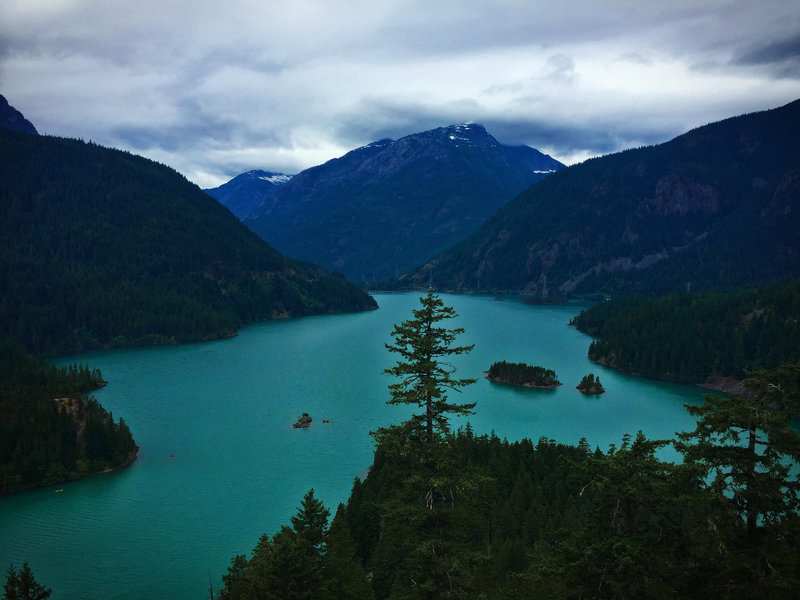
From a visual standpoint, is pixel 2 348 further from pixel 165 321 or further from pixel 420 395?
pixel 420 395

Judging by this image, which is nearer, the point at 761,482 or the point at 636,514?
the point at 761,482

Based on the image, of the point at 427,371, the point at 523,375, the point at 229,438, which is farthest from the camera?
the point at 523,375

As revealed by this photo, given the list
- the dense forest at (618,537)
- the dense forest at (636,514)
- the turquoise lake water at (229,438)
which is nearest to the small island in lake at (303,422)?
the turquoise lake water at (229,438)

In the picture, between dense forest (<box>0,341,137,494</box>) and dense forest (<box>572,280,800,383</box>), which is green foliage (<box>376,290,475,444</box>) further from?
dense forest (<box>572,280,800,383</box>)

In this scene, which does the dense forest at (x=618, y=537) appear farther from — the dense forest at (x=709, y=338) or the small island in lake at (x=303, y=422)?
the dense forest at (x=709, y=338)

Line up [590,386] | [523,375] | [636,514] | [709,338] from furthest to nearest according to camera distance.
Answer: [709,338], [523,375], [590,386], [636,514]

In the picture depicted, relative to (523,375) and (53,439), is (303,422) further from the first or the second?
(523,375)

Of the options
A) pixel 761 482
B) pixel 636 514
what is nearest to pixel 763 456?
pixel 761 482

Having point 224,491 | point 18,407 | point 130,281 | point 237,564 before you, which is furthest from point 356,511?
point 130,281
